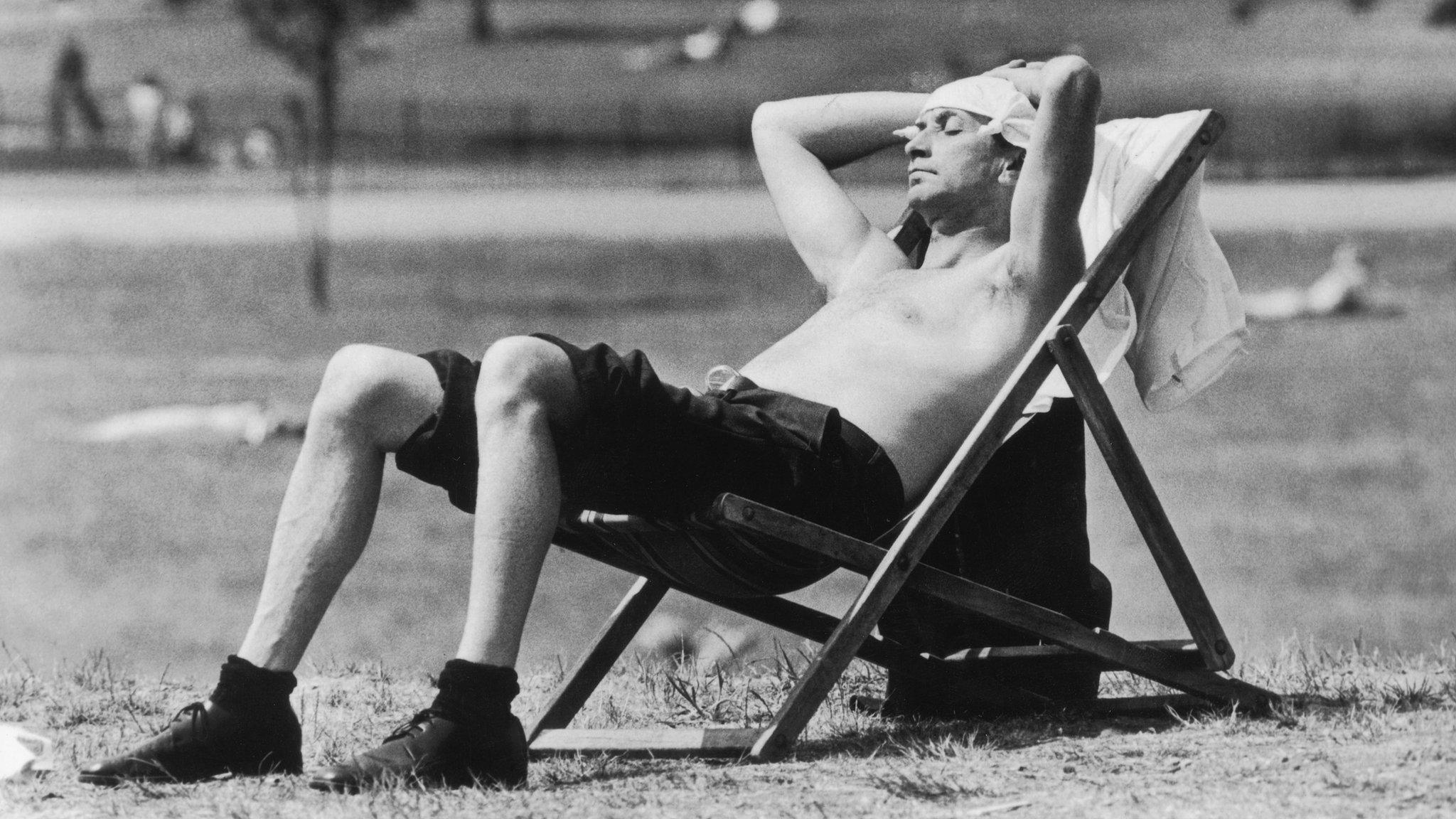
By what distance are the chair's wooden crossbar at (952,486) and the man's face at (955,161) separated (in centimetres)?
38

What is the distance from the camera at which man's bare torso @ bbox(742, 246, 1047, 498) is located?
4160 millimetres

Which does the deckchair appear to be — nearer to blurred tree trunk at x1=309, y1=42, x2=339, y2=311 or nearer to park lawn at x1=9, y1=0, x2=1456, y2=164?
blurred tree trunk at x1=309, y1=42, x2=339, y2=311

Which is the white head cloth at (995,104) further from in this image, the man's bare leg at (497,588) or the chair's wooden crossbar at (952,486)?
the man's bare leg at (497,588)

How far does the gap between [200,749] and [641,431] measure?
96 cm

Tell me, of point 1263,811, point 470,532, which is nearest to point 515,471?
point 1263,811

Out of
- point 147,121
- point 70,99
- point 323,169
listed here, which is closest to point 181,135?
point 147,121

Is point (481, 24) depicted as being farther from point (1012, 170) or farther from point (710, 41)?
point (1012, 170)

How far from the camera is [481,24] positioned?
39656mm

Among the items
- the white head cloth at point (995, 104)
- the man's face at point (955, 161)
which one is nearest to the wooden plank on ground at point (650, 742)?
the man's face at point (955, 161)

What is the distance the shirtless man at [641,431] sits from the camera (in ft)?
12.3

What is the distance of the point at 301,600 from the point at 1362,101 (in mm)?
29047

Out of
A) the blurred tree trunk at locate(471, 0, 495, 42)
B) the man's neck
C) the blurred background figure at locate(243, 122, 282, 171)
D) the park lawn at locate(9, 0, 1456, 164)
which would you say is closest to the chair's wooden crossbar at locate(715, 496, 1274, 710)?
the man's neck

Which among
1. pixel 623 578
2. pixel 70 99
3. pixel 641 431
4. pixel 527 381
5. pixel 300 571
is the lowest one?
pixel 70 99

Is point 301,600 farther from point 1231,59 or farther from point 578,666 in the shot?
point 1231,59
